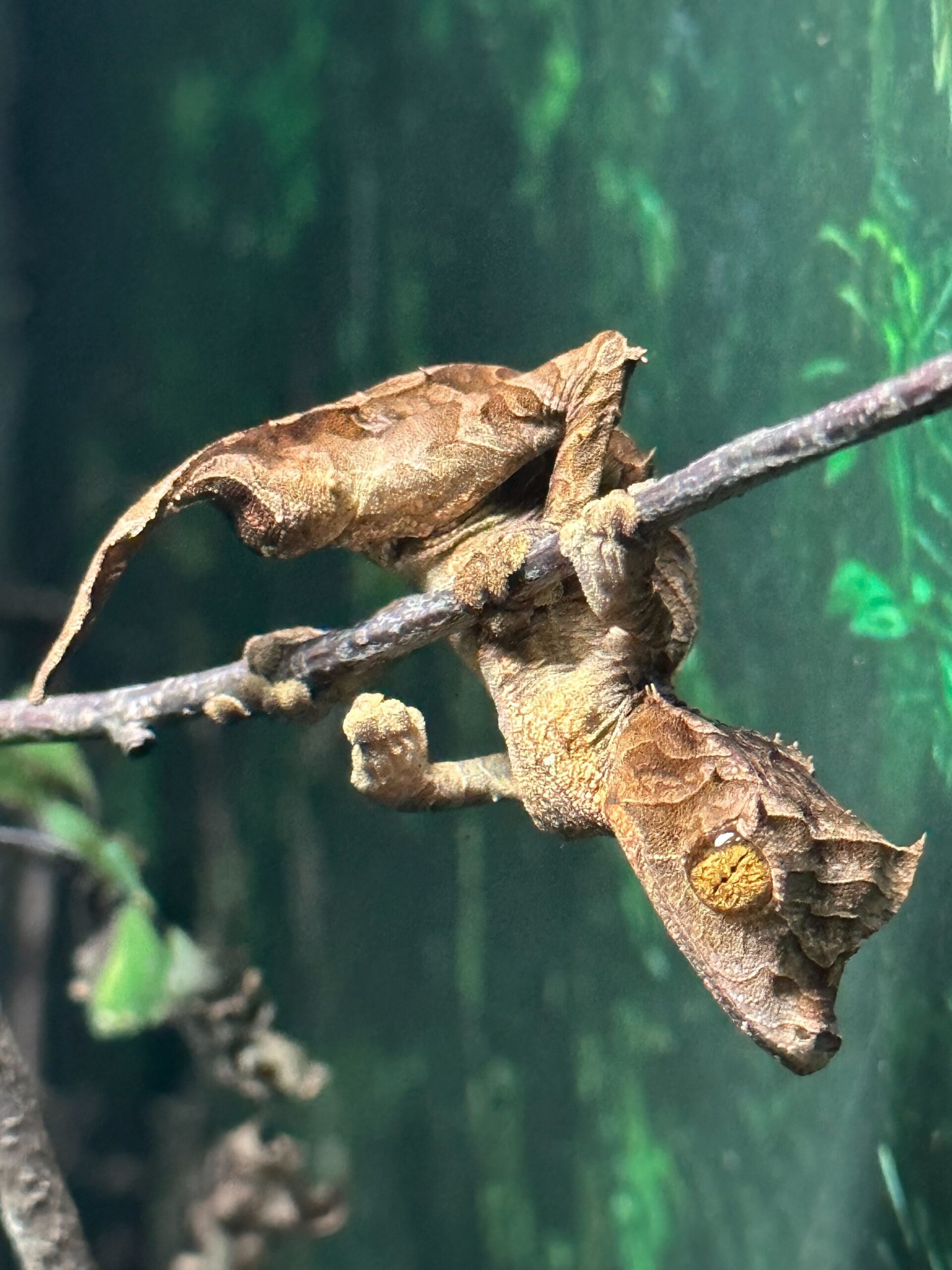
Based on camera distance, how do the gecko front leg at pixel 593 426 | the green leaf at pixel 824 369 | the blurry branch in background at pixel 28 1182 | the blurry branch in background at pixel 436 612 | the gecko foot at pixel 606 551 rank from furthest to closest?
the green leaf at pixel 824 369, the blurry branch in background at pixel 28 1182, the gecko front leg at pixel 593 426, the gecko foot at pixel 606 551, the blurry branch in background at pixel 436 612

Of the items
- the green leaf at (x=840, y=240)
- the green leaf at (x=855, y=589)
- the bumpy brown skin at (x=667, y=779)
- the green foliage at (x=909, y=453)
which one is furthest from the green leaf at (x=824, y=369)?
the bumpy brown skin at (x=667, y=779)

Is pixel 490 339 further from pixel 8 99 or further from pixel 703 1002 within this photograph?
pixel 703 1002

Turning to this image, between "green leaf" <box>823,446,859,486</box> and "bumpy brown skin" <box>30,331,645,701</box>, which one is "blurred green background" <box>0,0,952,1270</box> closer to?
"green leaf" <box>823,446,859,486</box>

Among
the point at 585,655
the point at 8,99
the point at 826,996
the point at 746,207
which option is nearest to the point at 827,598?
the point at 746,207

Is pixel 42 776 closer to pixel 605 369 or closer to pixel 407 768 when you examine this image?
pixel 407 768

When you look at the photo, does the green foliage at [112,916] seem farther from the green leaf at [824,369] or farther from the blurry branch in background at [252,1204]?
the green leaf at [824,369]

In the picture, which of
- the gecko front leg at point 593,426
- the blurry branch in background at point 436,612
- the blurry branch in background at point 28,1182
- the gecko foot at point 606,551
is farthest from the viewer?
the blurry branch in background at point 28,1182
